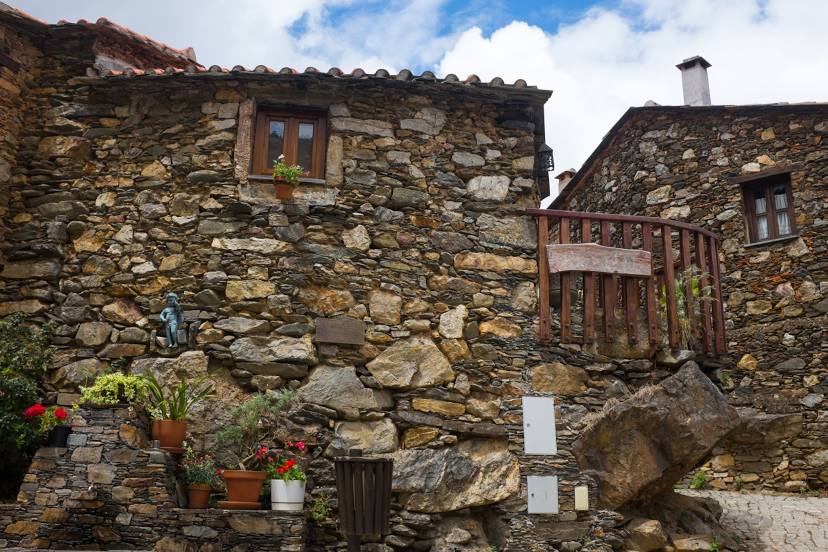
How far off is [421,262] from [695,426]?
318 centimetres

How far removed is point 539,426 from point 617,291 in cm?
176

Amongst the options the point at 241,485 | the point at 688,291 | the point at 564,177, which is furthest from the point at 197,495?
the point at 564,177

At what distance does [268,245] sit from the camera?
26.3ft

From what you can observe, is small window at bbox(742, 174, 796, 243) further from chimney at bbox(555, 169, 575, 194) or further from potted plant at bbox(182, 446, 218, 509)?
potted plant at bbox(182, 446, 218, 509)

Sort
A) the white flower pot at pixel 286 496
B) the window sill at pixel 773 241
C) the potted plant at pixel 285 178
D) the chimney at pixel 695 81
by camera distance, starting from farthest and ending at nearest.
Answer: the chimney at pixel 695 81 < the window sill at pixel 773 241 < the potted plant at pixel 285 178 < the white flower pot at pixel 286 496

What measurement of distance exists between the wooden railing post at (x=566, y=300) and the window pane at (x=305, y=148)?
2.79 m

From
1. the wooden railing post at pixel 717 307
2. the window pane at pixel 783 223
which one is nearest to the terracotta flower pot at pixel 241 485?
the wooden railing post at pixel 717 307

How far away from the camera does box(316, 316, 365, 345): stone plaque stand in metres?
7.77

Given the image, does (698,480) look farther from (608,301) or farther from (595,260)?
(595,260)

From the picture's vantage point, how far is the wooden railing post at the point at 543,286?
823 cm

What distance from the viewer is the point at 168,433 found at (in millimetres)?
7164

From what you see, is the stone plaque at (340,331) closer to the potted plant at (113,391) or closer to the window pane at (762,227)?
the potted plant at (113,391)

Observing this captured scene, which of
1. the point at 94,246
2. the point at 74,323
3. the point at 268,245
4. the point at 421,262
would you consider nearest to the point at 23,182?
the point at 94,246

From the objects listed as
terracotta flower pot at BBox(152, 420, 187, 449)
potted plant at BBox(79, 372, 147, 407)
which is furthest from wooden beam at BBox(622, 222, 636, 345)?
potted plant at BBox(79, 372, 147, 407)
